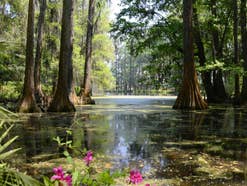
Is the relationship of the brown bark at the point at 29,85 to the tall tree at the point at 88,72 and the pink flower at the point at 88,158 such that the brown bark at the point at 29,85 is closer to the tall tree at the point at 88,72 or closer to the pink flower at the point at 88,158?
the tall tree at the point at 88,72

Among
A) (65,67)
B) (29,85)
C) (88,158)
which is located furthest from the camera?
(65,67)

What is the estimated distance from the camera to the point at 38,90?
15.4m

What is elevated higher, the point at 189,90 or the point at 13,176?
the point at 189,90

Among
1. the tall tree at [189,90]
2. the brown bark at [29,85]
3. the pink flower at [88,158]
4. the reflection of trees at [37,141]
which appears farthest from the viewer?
the tall tree at [189,90]

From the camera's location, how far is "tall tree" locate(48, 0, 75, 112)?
35.3ft

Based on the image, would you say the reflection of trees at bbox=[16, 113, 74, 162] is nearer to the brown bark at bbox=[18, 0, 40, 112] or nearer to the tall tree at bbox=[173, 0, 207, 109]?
the brown bark at bbox=[18, 0, 40, 112]

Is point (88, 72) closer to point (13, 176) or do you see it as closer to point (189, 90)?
point (189, 90)

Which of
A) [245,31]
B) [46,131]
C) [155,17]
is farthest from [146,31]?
[46,131]

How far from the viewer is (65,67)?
11750 millimetres

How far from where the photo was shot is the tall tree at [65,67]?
10.8m

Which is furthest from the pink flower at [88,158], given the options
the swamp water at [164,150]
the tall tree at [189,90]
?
the tall tree at [189,90]

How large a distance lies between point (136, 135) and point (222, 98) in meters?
14.4

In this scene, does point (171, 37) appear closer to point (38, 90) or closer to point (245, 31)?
point (245, 31)

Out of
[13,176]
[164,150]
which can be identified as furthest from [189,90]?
[13,176]
